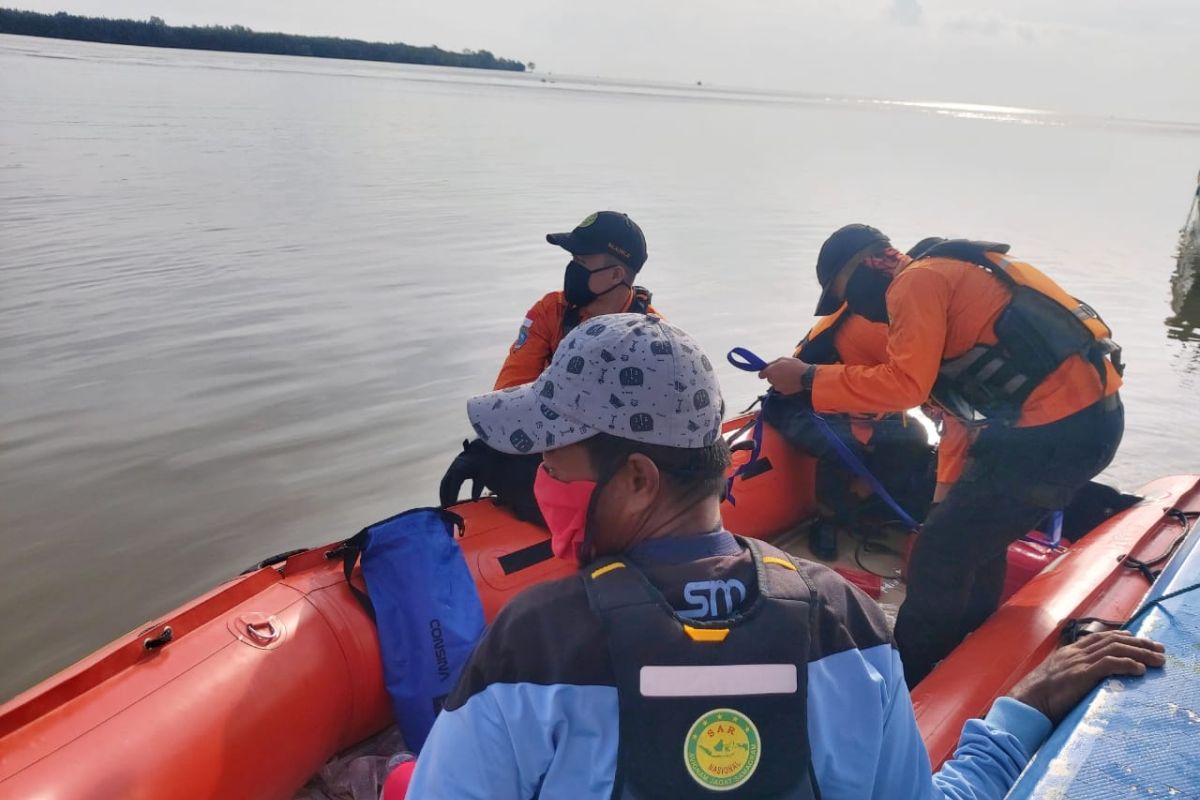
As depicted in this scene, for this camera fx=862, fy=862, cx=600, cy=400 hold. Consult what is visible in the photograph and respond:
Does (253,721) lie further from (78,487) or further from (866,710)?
(78,487)

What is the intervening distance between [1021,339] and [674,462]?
1.71m

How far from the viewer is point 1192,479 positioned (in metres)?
3.46

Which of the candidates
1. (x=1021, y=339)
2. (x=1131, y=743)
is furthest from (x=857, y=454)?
(x=1131, y=743)

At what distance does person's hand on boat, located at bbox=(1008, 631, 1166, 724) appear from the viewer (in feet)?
5.25

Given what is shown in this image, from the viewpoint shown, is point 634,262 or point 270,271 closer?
point 634,262

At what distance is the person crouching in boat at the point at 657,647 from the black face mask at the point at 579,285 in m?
2.12

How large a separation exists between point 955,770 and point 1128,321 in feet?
29.4

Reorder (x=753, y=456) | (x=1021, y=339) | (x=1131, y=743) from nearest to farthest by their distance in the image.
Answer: (x=1131, y=743) < (x=1021, y=339) < (x=753, y=456)

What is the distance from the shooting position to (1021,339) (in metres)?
2.36

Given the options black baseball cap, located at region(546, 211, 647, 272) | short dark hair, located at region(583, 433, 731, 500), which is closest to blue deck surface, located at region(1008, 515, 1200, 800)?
short dark hair, located at region(583, 433, 731, 500)

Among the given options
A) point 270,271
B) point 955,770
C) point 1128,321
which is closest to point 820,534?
point 955,770

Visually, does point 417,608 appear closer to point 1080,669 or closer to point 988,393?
point 1080,669

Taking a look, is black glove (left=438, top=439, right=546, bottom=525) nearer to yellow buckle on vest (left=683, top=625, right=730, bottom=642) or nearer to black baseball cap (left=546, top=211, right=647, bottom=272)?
black baseball cap (left=546, top=211, right=647, bottom=272)

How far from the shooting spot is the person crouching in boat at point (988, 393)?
2.36 meters
